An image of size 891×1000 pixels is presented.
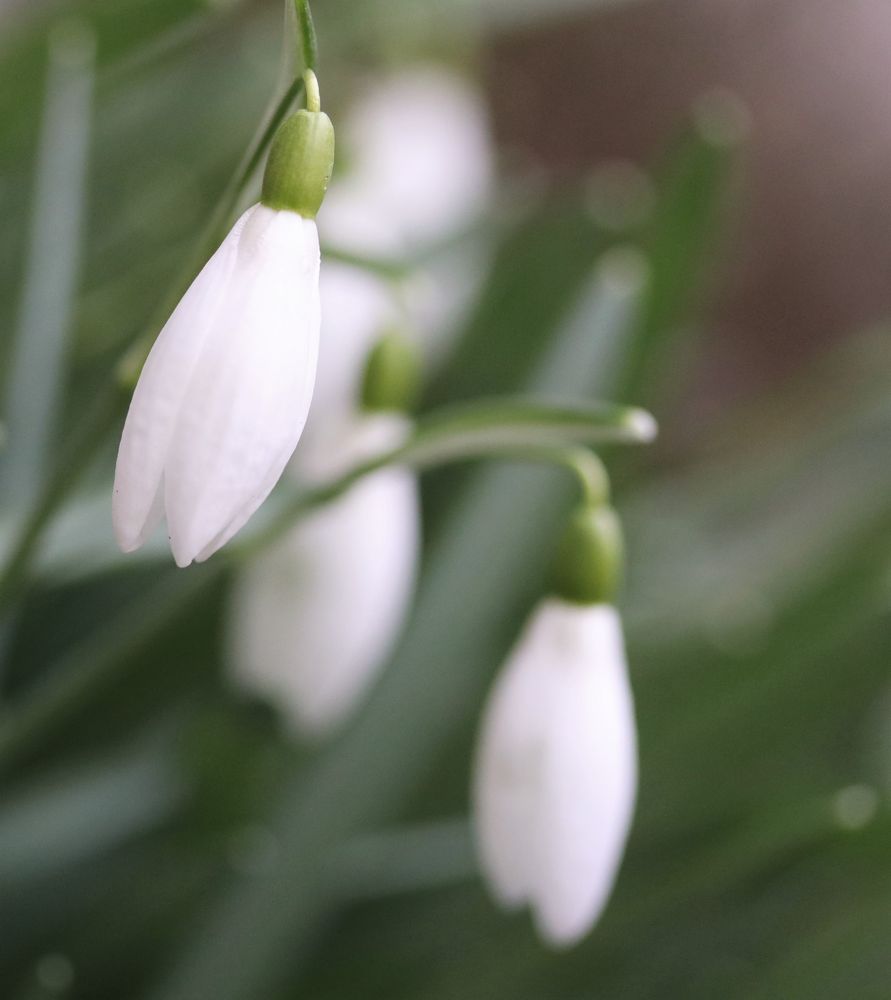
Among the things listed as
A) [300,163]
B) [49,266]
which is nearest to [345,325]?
[49,266]

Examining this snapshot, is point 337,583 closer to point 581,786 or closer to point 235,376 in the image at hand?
point 581,786

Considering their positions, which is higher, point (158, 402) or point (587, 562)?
point (158, 402)

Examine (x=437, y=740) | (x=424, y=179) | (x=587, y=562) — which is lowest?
(x=437, y=740)

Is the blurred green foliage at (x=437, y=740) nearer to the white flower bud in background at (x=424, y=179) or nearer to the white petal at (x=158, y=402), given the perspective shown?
the white flower bud in background at (x=424, y=179)

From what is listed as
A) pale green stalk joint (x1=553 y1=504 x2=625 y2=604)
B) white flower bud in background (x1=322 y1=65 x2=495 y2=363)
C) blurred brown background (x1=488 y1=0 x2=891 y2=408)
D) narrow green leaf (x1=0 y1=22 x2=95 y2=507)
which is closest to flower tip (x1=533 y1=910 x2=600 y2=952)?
pale green stalk joint (x1=553 y1=504 x2=625 y2=604)

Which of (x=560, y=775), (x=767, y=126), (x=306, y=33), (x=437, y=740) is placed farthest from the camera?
(x=767, y=126)

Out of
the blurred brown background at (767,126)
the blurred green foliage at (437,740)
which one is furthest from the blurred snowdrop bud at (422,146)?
the blurred brown background at (767,126)
